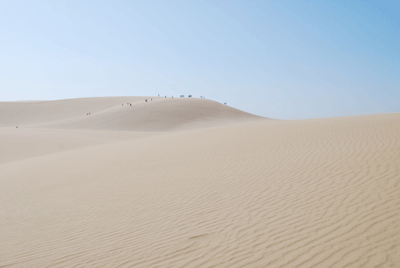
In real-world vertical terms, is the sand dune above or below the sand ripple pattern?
above

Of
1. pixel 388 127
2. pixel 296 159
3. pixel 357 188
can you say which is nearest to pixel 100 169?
pixel 296 159

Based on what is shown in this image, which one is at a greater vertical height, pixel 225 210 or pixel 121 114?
pixel 121 114

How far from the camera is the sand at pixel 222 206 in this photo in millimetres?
4312

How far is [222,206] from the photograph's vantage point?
247 inches

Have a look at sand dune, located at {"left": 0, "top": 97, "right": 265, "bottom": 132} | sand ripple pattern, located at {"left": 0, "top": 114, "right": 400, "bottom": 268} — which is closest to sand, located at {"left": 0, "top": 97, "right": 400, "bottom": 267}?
sand ripple pattern, located at {"left": 0, "top": 114, "right": 400, "bottom": 268}

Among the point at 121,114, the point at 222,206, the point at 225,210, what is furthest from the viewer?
the point at 121,114

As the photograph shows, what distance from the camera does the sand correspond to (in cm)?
431

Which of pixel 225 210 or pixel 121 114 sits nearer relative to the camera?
pixel 225 210

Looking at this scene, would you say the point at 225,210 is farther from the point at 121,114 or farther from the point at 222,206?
the point at 121,114

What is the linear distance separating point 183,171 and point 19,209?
15.6 feet

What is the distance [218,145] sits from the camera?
1321cm

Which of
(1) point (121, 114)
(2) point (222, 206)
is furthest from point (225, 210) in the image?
(1) point (121, 114)

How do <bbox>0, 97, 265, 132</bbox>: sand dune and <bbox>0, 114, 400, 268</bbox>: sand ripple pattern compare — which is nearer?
<bbox>0, 114, 400, 268</bbox>: sand ripple pattern

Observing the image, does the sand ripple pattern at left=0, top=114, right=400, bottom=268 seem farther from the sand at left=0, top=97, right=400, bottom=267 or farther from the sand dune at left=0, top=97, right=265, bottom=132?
the sand dune at left=0, top=97, right=265, bottom=132
